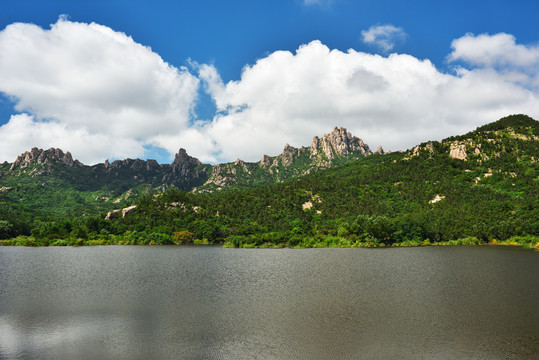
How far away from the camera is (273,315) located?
3322cm

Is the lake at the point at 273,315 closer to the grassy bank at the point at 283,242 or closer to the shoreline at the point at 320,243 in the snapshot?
the shoreline at the point at 320,243

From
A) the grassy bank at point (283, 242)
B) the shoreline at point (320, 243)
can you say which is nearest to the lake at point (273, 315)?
the shoreline at point (320, 243)

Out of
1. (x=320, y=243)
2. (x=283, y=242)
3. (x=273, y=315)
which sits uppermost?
(x=273, y=315)

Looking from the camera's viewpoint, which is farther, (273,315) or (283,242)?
(283,242)

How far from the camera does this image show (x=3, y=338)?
26188 millimetres

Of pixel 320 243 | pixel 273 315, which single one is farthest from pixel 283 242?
pixel 273 315

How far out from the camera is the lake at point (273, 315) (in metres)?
23.7

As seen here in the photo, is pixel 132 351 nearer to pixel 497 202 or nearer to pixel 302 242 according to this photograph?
pixel 302 242

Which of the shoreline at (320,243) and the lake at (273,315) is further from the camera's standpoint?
the shoreline at (320,243)

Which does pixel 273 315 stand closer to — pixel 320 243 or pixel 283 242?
pixel 320 243

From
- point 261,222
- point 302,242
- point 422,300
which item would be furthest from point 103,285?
point 261,222

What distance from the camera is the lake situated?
23703 mm

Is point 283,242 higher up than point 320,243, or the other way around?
point 283,242

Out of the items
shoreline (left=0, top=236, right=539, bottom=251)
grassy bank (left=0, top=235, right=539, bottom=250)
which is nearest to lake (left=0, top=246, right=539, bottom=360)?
shoreline (left=0, top=236, right=539, bottom=251)
